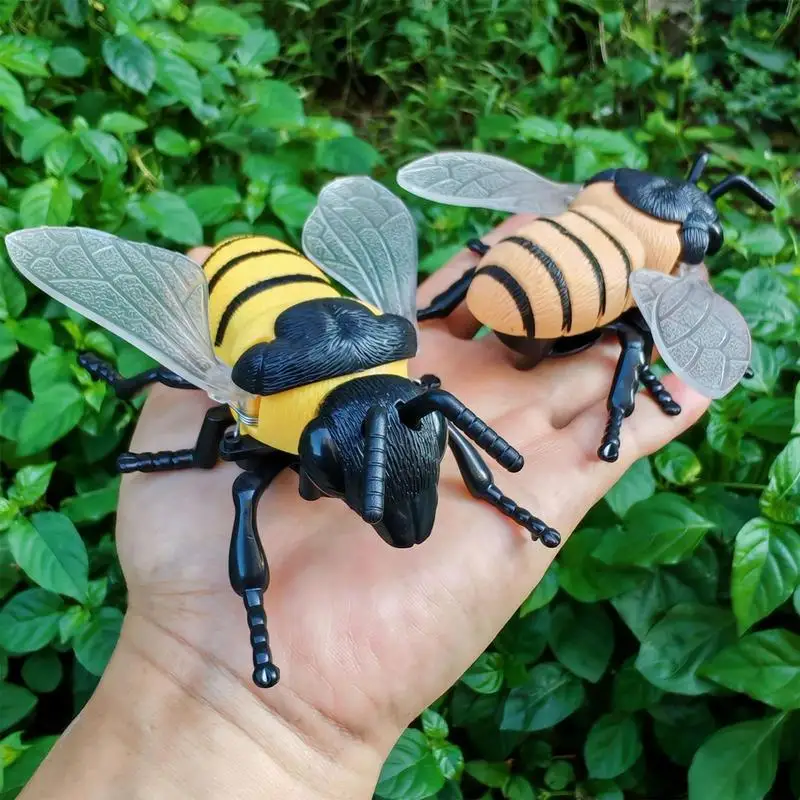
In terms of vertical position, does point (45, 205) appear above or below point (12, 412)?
above

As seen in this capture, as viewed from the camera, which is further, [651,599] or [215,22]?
[215,22]

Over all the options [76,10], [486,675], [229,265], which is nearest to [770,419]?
[486,675]

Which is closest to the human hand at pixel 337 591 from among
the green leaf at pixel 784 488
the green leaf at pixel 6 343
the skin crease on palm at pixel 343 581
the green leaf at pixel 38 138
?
the skin crease on palm at pixel 343 581

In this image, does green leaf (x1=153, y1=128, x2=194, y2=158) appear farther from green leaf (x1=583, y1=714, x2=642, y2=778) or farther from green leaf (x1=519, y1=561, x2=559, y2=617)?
green leaf (x1=583, y1=714, x2=642, y2=778)


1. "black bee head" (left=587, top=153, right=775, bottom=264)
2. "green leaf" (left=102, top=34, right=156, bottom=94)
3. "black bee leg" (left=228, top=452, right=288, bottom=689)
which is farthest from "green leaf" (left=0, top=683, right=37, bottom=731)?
"black bee head" (left=587, top=153, right=775, bottom=264)

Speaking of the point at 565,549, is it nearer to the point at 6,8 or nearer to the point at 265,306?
the point at 265,306

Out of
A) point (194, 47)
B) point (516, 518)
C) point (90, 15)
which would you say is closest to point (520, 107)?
point (194, 47)

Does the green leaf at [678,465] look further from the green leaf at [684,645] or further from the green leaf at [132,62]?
the green leaf at [132,62]

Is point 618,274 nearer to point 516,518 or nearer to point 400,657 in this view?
point 516,518
